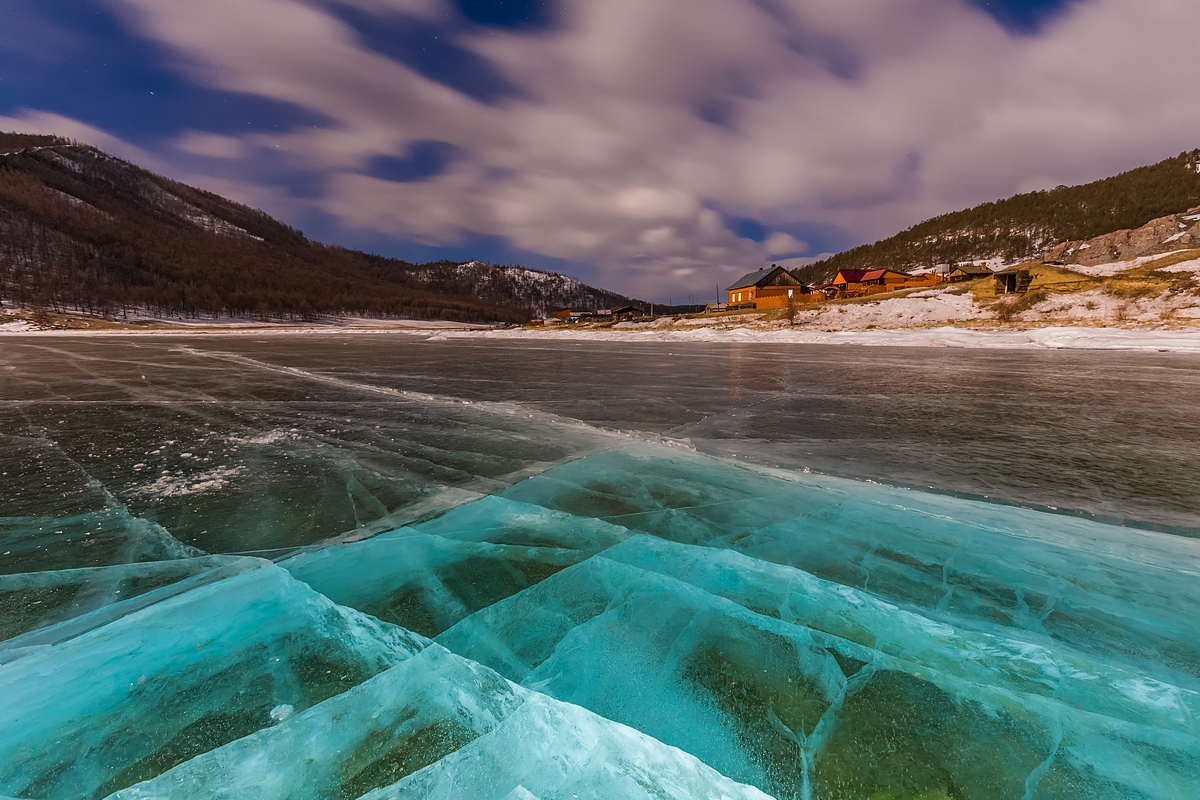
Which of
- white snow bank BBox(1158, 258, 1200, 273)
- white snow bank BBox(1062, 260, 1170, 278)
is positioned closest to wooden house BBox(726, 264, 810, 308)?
white snow bank BBox(1062, 260, 1170, 278)

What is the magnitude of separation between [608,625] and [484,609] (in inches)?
26.5

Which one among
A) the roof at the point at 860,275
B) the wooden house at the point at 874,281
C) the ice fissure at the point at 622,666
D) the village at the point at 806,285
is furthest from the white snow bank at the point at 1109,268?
the ice fissure at the point at 622,666

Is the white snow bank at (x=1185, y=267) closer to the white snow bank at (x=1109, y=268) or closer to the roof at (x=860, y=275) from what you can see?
the white snow bank at (x=1109, y=268)

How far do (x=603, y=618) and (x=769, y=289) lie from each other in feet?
229

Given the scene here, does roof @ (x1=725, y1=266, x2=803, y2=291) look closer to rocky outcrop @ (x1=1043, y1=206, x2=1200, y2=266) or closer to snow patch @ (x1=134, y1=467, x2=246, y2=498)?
rocky outcrop @ (x1=1043, y1=206, x2=1200, y2=266)

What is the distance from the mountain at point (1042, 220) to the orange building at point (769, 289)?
255ft

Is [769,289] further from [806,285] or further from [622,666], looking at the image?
[622,666]

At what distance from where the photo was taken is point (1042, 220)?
397 feet

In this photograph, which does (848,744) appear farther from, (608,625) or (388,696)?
(388,696)

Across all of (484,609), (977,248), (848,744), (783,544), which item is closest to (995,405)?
(783,544)

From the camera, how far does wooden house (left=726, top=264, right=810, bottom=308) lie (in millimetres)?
65062

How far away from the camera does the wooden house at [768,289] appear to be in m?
65.1

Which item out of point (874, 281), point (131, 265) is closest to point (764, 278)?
point (874, 281)

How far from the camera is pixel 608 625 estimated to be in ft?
7.89
